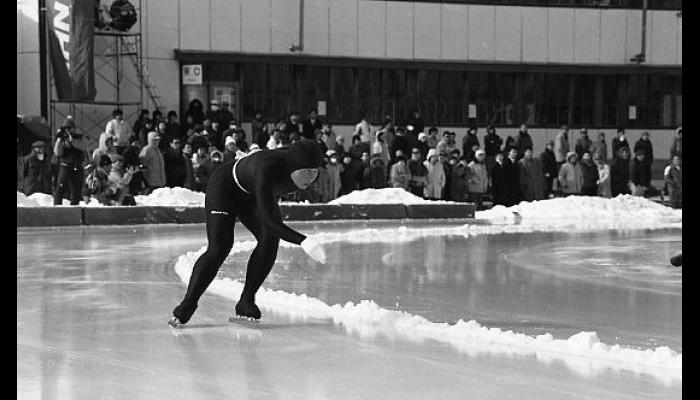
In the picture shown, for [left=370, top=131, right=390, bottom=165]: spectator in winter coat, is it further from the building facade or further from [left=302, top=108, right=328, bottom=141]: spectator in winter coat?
the building facade

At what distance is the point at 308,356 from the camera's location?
698 cm

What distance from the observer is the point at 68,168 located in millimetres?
20047

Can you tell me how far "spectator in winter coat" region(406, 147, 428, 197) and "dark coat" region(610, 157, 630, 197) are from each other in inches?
208

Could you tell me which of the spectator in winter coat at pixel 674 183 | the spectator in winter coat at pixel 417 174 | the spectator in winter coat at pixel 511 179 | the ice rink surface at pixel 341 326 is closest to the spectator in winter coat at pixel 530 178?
the spectator in winter coat at pixel 511 179

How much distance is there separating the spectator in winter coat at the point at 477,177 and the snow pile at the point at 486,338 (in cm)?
1519

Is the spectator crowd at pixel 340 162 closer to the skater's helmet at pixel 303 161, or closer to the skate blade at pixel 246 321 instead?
the skate blade at pixel 246 321

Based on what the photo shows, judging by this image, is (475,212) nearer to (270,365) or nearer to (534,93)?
(534,93)

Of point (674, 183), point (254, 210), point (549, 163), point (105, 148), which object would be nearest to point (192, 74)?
point (105, 148)

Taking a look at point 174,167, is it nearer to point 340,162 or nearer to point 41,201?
point 41,201

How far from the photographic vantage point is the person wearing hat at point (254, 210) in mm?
7781

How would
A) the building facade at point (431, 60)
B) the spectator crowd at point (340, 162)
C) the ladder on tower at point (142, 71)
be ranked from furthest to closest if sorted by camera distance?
the building facade at point (431, 60)
the ladder on tower at point (142, 71)
the spectator crowd at point (340, 162)

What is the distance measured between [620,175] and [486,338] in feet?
67.3

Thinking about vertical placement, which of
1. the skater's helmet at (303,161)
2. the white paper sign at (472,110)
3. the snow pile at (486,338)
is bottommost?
the snow pile at (486,338)
